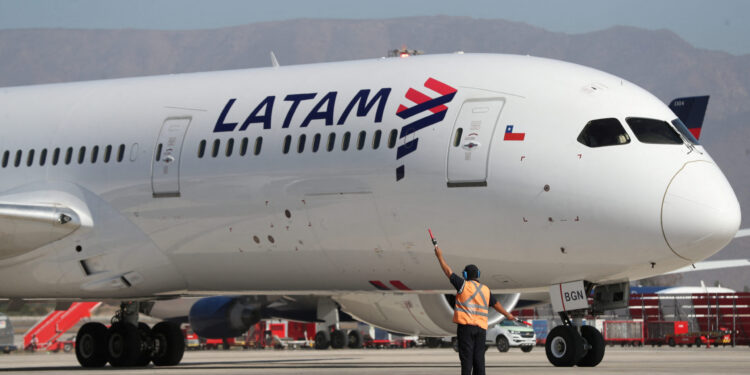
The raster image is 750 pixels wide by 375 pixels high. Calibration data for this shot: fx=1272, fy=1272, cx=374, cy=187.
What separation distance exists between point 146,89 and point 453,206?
21.4 feet

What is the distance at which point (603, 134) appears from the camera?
56.9 feet

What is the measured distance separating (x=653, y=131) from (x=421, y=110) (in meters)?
3.27

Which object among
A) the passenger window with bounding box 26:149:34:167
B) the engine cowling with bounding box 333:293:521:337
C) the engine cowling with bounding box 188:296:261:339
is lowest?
the engine cowling with bounding box 333:293:521:337

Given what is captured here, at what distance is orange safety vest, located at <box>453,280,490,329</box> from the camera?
14727 mm

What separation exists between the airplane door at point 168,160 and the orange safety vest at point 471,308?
21.5ft

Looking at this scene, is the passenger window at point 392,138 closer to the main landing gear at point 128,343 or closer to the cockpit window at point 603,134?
the cockpit window at point 603,134

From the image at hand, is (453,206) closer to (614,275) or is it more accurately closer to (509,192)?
(509,192)

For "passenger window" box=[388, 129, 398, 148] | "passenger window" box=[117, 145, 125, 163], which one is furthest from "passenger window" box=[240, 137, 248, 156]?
"passenger window" box=[388, 129, 398, 148]

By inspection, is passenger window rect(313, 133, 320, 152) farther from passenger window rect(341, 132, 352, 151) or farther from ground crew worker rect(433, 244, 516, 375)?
ground crew worker rect(433, 244, 516, 375)

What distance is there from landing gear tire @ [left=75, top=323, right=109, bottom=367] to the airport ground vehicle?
2198cm

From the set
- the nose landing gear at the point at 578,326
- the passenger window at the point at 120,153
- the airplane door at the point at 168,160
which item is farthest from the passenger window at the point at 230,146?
the nose landing gear at the point at 578,326

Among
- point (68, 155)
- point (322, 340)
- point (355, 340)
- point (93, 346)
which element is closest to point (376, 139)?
point (68, 155)

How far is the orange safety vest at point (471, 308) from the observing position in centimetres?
1473

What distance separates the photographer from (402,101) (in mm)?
18453
